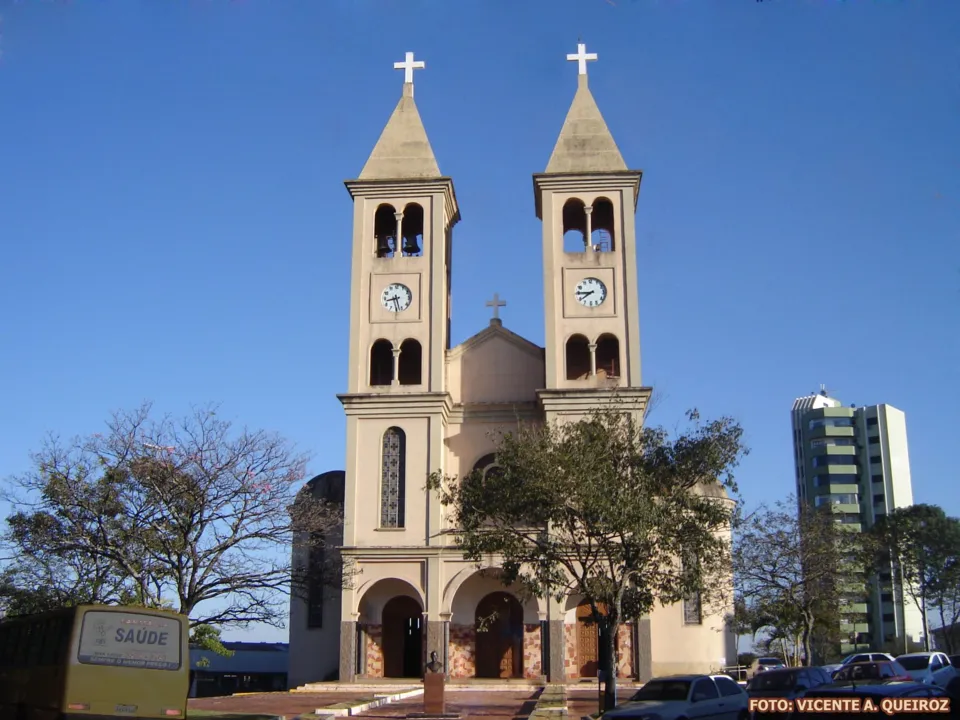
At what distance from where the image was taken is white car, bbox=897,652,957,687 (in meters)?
25.3

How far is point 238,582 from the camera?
29.1m

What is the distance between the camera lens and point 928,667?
25844 millimetres

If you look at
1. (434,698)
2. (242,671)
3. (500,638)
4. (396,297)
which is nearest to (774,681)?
(434,698)

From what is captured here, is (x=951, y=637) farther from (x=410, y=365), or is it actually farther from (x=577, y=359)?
(x=410, y=365)

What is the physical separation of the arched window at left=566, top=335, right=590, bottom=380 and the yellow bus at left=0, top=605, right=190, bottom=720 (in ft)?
72.7

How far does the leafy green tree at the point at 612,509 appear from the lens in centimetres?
2380

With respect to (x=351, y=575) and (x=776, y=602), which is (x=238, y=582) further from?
(x=776, y=602)

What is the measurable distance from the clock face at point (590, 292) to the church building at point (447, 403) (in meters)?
0.05

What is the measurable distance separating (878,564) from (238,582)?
44207 millimetres

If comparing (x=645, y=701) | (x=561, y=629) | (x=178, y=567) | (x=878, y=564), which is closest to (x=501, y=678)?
(x=561, y=629)

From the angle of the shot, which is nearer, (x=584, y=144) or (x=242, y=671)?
(x=584, y=144)

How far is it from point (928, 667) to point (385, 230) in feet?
78.6

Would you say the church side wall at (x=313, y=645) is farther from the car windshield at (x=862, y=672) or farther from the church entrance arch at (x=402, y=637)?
the car windshield at (x=862, y=672)

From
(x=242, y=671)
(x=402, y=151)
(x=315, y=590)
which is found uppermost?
(x=402, y=151)
